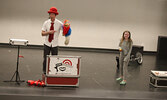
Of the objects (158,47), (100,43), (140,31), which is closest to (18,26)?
(100,43)

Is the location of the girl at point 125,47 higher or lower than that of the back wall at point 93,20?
lower

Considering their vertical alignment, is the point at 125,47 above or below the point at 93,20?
below

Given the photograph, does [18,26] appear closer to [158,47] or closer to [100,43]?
[100,43]

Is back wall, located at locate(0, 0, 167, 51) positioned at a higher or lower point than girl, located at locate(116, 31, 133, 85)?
higher

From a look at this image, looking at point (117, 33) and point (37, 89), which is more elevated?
point (117, 33)

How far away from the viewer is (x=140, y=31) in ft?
48.1

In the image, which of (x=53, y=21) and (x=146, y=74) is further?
(x=146, y=74)

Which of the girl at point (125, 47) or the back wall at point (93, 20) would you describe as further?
the back wall at point (93, 20)

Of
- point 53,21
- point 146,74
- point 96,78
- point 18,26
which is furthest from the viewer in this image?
point 18,26

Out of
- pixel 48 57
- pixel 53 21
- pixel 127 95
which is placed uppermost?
pixel 53 21

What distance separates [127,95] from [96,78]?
5.67 ft

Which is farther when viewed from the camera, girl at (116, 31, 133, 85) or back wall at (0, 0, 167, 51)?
back wall at (0, 0, 167, 51)

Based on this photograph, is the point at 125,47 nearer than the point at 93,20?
Yes

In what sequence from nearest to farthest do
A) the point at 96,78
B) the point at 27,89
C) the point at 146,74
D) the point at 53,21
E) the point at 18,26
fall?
the point at 27,89
the point at 53,21
the point at 96,78
the point at 146,74
the point at 18,26
